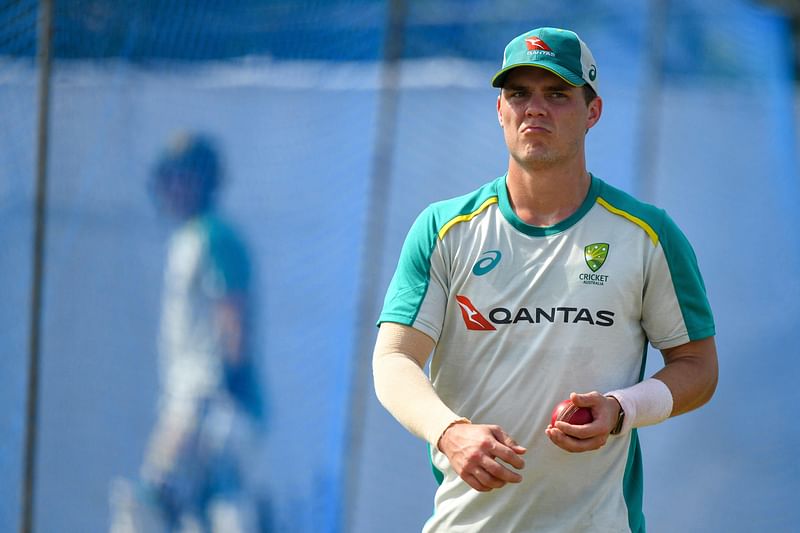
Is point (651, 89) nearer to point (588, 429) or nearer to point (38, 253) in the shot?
point (38, 253)

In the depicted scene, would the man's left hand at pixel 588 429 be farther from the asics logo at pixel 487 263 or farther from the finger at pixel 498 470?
the asics logo at pixel 487 263

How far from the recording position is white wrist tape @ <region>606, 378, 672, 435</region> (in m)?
2.83

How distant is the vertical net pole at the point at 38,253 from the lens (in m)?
4.70

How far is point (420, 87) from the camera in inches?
288

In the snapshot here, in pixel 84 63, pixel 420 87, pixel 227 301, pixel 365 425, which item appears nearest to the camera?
pixel 84 63

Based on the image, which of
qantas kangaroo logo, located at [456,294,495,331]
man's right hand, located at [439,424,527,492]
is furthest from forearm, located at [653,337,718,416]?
man's right hand, located at [439,424,527,492]

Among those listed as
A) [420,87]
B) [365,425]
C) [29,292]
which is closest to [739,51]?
[420,87]

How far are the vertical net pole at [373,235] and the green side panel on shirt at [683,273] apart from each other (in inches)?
131

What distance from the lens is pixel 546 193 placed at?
10.1 ft

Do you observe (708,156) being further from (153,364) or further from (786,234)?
(153,364)

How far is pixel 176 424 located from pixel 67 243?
1.08 metres

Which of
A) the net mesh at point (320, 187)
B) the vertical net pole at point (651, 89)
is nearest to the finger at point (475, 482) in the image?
the net mesh at point (320, 187)

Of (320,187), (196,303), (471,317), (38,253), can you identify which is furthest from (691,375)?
(320,187)

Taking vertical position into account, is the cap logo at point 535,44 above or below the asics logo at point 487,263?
above
